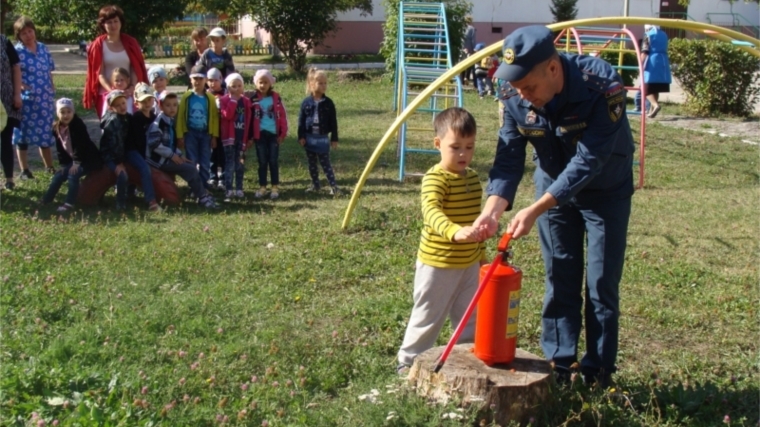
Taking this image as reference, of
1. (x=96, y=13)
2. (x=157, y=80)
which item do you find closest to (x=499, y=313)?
(x=157, y=80)

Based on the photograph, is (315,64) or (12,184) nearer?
(12,184)

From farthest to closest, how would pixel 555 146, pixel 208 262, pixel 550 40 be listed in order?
pixel 208 262
pixel 555 146
pixel 550 40

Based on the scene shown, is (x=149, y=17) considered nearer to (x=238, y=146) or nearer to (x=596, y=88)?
(x=238, y=146)

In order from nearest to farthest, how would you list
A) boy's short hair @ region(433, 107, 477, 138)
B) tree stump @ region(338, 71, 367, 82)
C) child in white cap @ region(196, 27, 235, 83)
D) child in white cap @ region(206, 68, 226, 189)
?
boy's short hair @ region(433, 107, 477, 138) < child in white cap @ region(206, 68, 226, 189) < child in white cap @ region(196, 27, 235, 83) < tree stump @ region(338, 71, 367, 82)

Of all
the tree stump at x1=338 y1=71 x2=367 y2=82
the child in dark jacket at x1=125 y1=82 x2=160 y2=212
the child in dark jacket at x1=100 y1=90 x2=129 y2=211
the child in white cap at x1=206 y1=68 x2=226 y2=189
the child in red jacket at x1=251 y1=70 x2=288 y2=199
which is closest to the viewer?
the child in dark jacket at x1=100 y1=90 x2=129 y2=211

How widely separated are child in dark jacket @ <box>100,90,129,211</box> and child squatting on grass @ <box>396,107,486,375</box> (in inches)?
200

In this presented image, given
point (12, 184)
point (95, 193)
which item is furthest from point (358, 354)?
point (12, 184)

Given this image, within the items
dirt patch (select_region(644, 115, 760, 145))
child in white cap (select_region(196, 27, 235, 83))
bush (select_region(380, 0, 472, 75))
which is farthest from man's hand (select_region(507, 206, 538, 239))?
bush (select_region(380, 0, 472, 75))

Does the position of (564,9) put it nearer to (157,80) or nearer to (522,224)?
(157,80)

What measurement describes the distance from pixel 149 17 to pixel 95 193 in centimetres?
1150

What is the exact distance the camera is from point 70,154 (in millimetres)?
8633

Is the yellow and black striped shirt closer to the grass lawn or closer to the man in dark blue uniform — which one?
the man in dark blue uniform

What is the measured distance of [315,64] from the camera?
3011 centimetres

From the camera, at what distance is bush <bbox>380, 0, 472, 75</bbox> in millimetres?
21547
